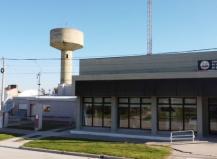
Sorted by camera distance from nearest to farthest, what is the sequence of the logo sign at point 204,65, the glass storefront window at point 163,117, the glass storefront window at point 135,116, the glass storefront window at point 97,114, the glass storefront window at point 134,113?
the logo sign at point 204,65, the glass storefront window at point 163,117, the glass storefront window at point 134,113, the glass storefront window at point 135,116, the glass storefront window at point 97,114

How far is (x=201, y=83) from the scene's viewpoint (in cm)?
2603

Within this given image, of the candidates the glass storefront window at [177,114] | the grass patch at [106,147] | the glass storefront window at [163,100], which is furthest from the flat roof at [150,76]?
the grass patch at [106,147]

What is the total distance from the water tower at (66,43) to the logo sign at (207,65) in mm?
35413

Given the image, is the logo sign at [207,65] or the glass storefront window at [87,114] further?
the glass storefront window at [87,114]

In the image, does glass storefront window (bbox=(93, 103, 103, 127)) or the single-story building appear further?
the single-story building

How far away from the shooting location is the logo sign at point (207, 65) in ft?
88.1

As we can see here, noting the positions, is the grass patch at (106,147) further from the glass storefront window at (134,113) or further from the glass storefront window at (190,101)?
the glass storefront window at (190,101)

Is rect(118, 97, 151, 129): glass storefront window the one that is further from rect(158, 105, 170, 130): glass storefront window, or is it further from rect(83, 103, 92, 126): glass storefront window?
rect(83, 103, 92, 126): glass storefront window

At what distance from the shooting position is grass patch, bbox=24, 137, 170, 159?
66.2 ft

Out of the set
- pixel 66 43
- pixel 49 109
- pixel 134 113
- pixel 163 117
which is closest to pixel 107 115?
pixel 134 113

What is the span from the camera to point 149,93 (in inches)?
1100

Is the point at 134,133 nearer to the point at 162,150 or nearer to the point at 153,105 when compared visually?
the point at 153,105

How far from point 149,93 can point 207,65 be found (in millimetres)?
4807

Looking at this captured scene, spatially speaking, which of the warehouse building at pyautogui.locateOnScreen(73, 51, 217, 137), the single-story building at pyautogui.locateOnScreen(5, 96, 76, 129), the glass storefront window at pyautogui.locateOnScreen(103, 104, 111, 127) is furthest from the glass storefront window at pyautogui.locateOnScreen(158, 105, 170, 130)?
the single-story building at pyautogui.locateOnScreen(5, 96, 76, 129)
